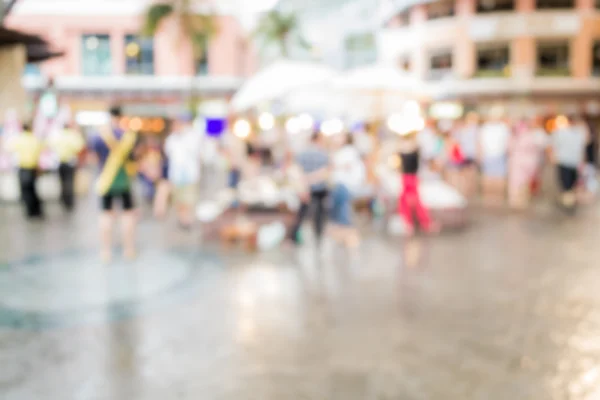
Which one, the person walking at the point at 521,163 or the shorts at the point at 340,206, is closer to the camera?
the shorts at the point at 340,206

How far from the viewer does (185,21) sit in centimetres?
2802

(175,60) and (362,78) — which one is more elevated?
(175,60)

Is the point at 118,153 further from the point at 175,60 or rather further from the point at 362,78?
the point at 175,60

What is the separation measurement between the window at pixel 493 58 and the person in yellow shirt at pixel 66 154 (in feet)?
97.5

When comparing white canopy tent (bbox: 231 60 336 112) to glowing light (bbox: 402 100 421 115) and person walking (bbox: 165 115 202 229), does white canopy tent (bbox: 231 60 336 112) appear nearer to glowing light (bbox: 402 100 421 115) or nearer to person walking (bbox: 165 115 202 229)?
person walking (bbox: 165 115 202 229)

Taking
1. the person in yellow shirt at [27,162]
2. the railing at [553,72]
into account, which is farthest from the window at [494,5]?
the person in yellow shirt at [27,162]

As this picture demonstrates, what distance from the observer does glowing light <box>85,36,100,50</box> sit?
105 ft

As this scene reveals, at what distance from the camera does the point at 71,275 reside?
291 inches

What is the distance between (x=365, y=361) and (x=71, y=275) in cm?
426

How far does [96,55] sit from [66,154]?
2103 cm

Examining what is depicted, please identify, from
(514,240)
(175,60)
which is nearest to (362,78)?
(514,240)

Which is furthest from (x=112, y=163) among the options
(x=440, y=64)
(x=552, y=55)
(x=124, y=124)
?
(x=552, y=55)

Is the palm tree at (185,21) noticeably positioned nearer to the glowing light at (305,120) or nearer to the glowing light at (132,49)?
the glowing light at (132,49)

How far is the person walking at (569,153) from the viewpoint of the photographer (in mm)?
12477
